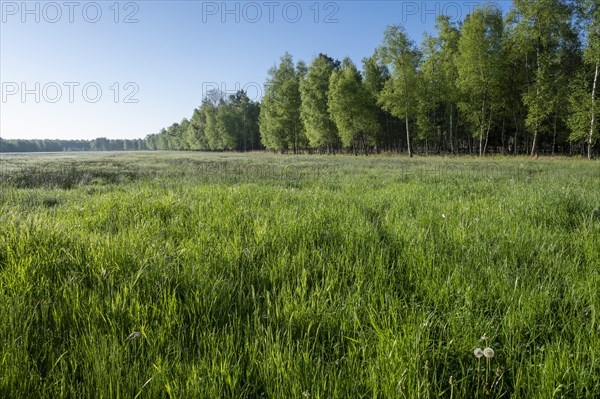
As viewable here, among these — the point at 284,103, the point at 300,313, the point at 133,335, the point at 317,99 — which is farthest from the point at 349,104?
the point at 133,335

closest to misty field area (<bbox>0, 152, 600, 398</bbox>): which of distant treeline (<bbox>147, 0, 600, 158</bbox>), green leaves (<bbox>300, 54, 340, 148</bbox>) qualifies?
distant treeline (<bbox>147, 0, 600, 158</bbox>)

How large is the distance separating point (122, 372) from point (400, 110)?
3870 cm

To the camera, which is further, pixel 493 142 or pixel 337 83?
pixel 493 142

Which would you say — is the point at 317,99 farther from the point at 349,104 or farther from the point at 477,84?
the point at 477,84

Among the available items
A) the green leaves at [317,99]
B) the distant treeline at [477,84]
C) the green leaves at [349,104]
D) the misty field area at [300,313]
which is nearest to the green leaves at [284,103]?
the distant treeline at [477,84]

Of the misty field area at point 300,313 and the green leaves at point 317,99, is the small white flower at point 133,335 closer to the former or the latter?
the misty field area at point 300,313

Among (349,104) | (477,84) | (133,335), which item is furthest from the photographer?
(349,104)

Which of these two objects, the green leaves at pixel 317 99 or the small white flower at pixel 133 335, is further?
the green leaves at pixel 317 99

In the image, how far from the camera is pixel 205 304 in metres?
2.06

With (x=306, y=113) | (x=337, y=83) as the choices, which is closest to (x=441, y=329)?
(x=337, y=83)

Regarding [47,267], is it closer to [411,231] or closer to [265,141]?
[411,231]

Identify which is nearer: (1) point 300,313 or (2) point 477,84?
(1) point 300,313

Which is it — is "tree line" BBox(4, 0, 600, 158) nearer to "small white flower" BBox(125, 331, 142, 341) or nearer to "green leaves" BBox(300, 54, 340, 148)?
"green leaves" BBox(300, 54, 340, 148)

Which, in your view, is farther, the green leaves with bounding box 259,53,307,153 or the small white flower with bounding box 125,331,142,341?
the green leaves with bounding box 259,53,307,153
